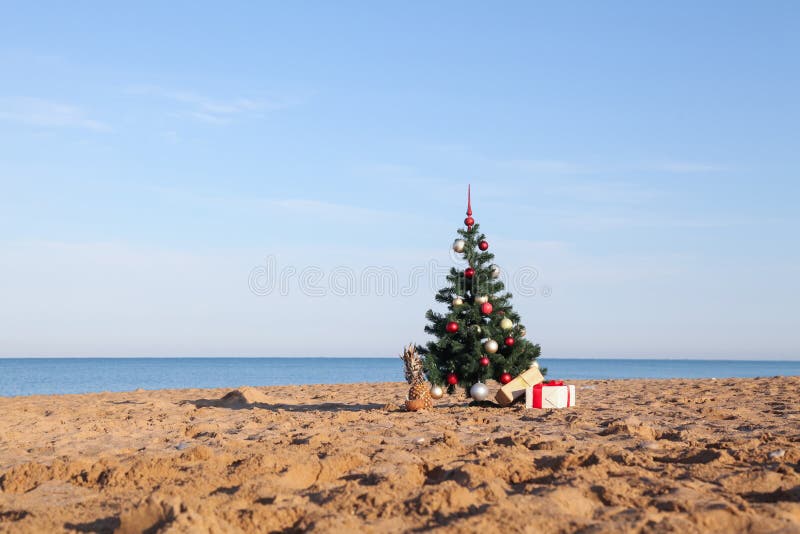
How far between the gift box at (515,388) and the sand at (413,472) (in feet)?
1.14

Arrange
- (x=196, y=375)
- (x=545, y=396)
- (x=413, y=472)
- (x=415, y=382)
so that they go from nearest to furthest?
(x=413, y=472)
(x=545, y=396)
(x=415, y=382)
(x=196, y=375)

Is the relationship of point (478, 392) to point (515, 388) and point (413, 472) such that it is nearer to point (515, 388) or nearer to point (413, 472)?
point (515, 388)

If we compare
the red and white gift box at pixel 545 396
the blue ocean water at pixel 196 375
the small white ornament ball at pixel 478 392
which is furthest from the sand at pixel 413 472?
the blue ocean water at pixel 196 375

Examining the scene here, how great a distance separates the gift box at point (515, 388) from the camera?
918 centimetres

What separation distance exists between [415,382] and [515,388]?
137cm

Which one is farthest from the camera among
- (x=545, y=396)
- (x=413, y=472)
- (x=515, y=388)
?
(x=515, y=388)

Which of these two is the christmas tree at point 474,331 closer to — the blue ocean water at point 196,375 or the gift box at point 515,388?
the gift box at point 515,388

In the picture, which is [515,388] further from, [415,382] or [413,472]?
[413,472]

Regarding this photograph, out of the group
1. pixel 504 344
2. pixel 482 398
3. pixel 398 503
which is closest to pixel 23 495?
pixel 398 503

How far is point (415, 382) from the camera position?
9.69 meters

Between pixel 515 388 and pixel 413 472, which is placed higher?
pixel 515 388

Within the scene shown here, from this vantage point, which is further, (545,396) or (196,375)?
(196,375)

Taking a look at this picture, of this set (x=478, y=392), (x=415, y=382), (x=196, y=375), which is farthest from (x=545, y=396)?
(x=196, y=375)

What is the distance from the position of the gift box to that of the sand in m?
0.35
